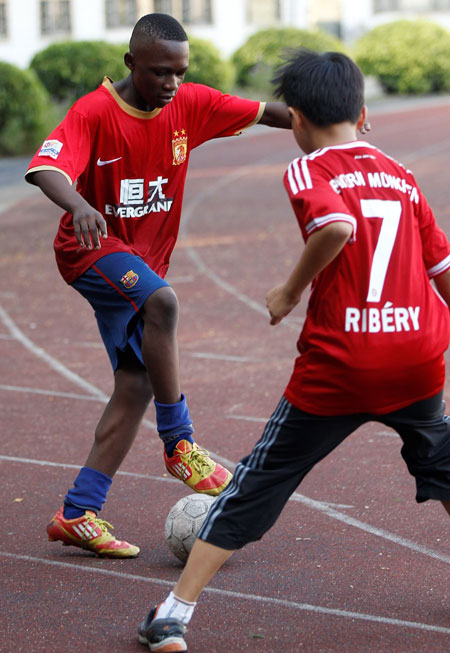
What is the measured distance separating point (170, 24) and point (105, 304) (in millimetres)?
1133

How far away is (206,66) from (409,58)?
9.53 metres

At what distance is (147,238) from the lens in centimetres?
432

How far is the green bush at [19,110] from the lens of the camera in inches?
891

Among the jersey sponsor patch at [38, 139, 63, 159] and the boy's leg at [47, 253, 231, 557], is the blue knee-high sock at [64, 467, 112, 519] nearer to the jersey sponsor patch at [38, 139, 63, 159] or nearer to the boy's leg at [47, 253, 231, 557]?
the boy's leg at [47, 253, 231, 557]

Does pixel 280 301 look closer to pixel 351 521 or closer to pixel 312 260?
pixel 312 260

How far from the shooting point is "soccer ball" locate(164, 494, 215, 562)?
4.14m

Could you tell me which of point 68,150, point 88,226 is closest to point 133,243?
point 68,150

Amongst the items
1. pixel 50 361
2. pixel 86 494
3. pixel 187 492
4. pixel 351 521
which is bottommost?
pixel 50 361

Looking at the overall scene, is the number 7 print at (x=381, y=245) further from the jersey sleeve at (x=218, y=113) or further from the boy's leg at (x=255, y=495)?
the jersey sleeve at (x=218, y=113)

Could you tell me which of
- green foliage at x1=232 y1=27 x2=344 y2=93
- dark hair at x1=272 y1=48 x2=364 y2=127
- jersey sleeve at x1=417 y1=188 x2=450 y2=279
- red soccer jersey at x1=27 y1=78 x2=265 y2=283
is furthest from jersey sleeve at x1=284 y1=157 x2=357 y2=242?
green foliage at x1=232 y1=27 x2=344 y2=93

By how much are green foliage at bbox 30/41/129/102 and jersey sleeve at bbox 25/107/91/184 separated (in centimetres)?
2403

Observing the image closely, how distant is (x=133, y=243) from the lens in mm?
4289

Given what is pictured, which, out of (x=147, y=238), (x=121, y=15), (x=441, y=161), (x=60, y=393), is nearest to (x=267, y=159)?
(x=441, y=161)

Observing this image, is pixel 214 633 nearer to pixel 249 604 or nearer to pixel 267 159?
pixel 249 604
